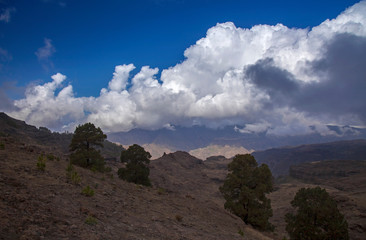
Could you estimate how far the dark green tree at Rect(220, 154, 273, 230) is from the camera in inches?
1173

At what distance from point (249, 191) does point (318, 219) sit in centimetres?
800

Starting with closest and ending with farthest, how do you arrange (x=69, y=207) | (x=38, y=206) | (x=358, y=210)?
1. (x=38, y=206)
2. (x=69, y=207)
3. (x=358, y=210)

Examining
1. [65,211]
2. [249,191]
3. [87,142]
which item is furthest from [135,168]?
[65,211]

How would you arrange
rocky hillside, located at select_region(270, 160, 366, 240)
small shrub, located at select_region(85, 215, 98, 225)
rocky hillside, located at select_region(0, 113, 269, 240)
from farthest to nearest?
rocky hillside, located at select_region(270, 160, 366, 240) → small shrub, located at select_region(85, 215, 98, 225) → rocky hillside, located at select_region(0, 113, 269, 240)

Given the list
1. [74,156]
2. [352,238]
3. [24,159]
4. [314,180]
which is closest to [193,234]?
[24,159]

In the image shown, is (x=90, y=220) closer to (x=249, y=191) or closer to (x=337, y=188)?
(x=249, y=191)

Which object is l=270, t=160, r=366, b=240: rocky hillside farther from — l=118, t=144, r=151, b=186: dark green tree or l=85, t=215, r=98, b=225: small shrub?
l=85, t=215, r=98, b=225: small shrub

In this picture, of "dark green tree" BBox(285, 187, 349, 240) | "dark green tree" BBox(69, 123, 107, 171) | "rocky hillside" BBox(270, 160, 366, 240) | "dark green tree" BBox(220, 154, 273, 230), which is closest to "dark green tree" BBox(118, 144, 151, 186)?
"dark green tree" BBox(69, 123, 107, 171)

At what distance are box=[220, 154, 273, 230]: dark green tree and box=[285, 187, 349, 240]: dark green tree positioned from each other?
3.76 metres

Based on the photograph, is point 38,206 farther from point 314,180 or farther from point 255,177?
point 314,180

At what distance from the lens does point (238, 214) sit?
99.5ft

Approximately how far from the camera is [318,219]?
86.6 ft

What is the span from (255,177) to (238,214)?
5340mm

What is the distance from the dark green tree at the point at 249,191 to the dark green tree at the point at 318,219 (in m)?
3.76
